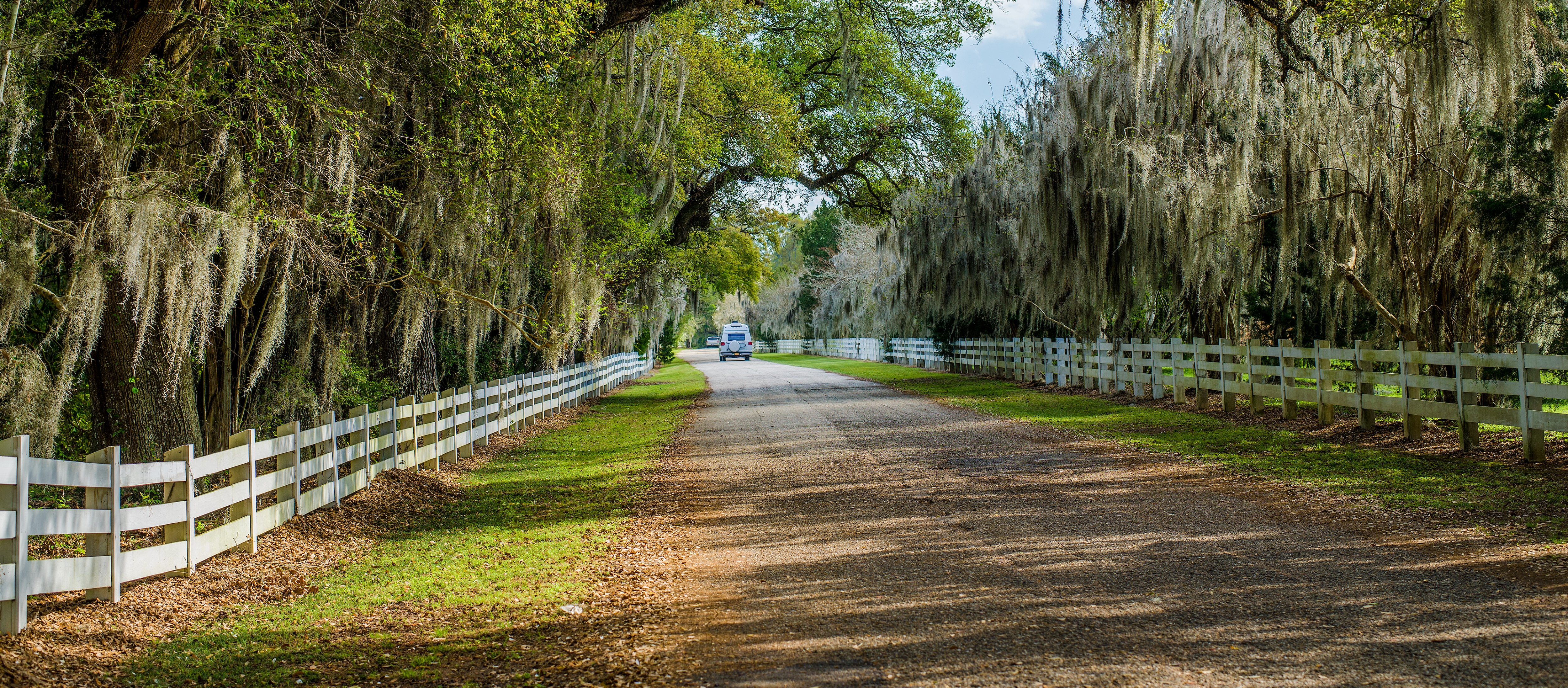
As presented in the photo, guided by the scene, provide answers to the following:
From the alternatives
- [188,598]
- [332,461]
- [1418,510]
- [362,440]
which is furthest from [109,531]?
[1418,510]

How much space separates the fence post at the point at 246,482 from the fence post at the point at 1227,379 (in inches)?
493

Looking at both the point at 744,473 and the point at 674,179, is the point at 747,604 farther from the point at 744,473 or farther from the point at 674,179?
the point at 674,179

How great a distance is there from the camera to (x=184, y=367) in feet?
23.9

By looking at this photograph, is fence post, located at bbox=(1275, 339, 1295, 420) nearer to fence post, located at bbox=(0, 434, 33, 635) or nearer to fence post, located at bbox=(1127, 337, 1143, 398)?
fence post, located at bbox=(1127, 337, 1143, 398)

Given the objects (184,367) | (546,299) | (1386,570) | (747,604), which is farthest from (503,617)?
(546,299)

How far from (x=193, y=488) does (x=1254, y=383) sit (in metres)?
12.8

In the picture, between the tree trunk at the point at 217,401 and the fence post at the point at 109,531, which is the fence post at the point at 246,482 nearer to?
the fence post at the point at 109,531

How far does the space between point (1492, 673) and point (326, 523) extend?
718cm

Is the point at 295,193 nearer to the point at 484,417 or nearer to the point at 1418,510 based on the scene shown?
the point at 484,417

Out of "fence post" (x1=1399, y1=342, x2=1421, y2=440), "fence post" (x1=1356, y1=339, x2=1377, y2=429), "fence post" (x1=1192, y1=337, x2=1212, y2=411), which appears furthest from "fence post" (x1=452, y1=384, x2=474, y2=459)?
"fence post" (x1=1192, y1=337, x2=1212, y2=411)

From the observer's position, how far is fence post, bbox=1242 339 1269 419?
13.7 m

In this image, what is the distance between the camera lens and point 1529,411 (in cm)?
854

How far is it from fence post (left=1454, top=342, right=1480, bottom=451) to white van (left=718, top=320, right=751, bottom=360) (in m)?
49.0

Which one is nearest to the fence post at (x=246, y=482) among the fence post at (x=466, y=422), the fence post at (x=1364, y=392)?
the fence post at (x=466, y=422)
